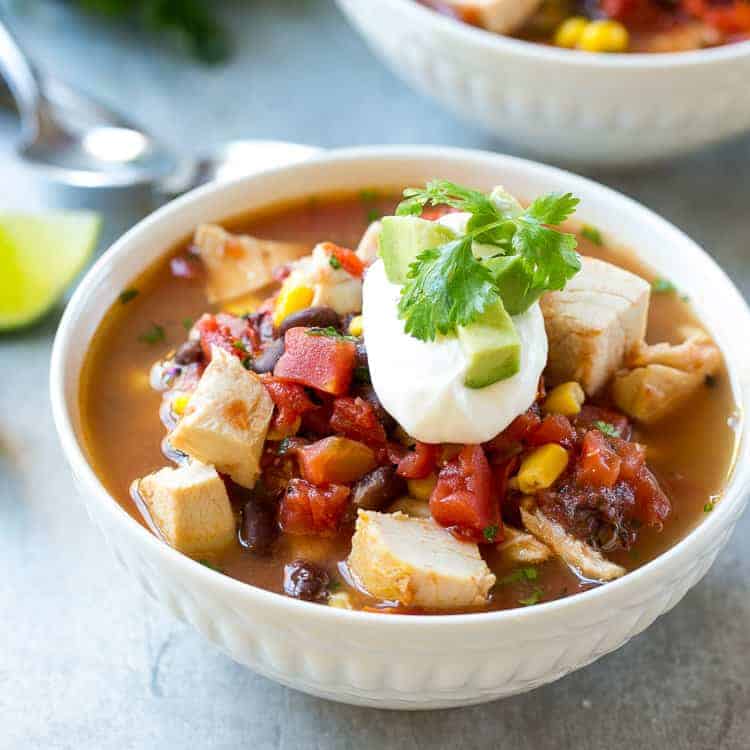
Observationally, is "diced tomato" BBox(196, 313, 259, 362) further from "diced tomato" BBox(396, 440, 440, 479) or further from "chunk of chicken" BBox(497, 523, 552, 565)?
"chunk of chicken" BBox(497, 523, 552, 565)

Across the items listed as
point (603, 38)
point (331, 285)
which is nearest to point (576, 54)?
point (603, 38)

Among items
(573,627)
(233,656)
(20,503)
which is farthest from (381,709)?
(20,503)

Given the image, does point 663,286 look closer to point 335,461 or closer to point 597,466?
point 597,466

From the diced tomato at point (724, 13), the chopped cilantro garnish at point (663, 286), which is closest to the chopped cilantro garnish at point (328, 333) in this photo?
the chopped cilantro garnish at point (663, 286)

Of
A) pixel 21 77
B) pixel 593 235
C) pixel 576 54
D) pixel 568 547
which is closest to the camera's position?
pixel 568 547

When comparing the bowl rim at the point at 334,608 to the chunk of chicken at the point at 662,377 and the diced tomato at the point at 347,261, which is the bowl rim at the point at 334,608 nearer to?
the chunk of chicken at the point at 662,377

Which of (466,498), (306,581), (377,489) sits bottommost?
(306,581)

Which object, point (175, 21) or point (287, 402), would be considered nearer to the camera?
point (287, 402)

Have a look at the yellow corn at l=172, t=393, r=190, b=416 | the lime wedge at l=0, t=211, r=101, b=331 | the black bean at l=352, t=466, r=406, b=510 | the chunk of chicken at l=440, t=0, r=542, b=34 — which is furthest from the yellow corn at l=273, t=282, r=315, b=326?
the chunk of chicken at l=440, t=0, r=542, b=34
